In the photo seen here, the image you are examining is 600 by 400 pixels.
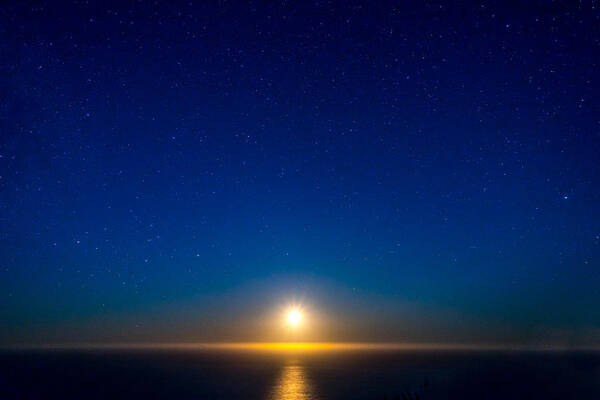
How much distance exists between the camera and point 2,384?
257 feet

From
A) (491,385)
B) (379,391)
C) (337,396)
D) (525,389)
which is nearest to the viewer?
(337,396)

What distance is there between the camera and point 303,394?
204ft

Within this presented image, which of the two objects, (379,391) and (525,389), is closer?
(379,391)

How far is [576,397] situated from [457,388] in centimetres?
1704

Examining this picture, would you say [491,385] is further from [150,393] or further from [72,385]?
[72,385]

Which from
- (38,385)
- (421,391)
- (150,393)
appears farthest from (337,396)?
(38,385)

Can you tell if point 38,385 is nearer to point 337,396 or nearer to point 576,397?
point 337,396

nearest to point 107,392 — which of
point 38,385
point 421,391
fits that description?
point 38,385

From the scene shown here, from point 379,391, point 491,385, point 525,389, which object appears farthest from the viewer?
point 491,385

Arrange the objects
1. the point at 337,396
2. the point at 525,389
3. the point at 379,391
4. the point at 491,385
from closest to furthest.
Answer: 1. the point at 337,396
2. the point at 379,391
3. the point at 525,389
4. the point at 491,385

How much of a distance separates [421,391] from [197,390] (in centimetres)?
3440

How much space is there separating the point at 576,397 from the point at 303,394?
3831cm

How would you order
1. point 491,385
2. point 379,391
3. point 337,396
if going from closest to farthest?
point 337,396 < point 379,391 < point 491,385

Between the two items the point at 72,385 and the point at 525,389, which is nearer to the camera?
the point at 525,389
